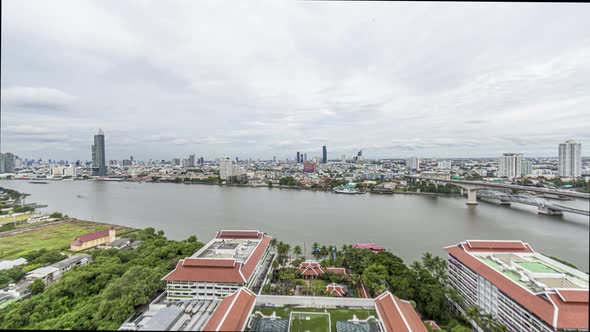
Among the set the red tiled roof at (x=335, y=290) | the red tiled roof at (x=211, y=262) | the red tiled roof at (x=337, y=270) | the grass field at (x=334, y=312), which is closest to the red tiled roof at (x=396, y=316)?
the grass field at (x=334, y=312)

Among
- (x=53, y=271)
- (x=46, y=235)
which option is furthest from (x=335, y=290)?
(x=46, y=235)

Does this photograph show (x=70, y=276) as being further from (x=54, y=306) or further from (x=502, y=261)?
(x=502, y=261)

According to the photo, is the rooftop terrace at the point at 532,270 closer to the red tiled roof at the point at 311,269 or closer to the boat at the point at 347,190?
the red tiled roof at the point at 311,269

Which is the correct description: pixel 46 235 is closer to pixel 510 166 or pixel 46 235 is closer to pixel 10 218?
pixel 10 218

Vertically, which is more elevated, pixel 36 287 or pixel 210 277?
pixel 210 277

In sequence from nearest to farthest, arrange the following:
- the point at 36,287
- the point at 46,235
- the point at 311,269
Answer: the point at 36,287, the point at 311,269, the point at 46,235

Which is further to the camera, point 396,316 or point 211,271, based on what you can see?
point 211,271

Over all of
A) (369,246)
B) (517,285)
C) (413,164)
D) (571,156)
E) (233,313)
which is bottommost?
(369,246)

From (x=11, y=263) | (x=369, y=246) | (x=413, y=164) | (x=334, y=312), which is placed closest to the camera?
(x=334, y=312)
